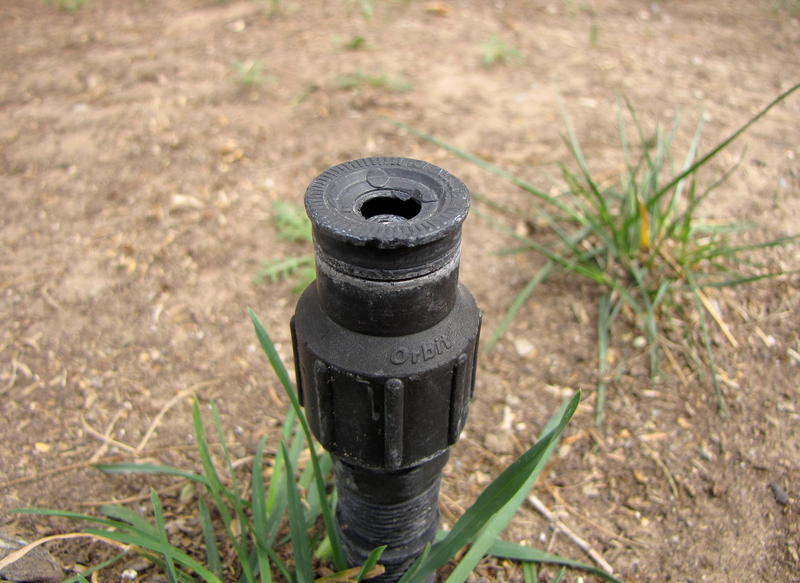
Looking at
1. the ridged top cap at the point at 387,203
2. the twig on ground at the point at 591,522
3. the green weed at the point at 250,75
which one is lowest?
the twig on ground at the point at 591,522

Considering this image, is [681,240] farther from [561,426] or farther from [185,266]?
[185,266]

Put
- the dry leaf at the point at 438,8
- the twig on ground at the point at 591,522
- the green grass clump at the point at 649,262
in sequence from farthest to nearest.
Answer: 1. the dry leaf at the point at 438,8
2. the green grass clump at the point at 649,262
3. the twig on ground at the point at 591,522

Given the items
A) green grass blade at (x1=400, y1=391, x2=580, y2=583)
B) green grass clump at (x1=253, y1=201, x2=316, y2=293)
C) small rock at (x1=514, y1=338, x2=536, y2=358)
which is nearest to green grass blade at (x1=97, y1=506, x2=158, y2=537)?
green grass blade at (x1=400, y1=391, x2=580, y2=583)

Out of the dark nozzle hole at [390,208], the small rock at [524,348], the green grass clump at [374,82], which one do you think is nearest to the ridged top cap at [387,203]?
the dark nozzle hole at [390,208]

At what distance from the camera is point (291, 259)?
2.51 m

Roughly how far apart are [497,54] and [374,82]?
2.46ft

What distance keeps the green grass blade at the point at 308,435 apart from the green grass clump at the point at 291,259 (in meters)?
0.95

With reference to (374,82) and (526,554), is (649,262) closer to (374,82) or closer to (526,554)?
(526,554)

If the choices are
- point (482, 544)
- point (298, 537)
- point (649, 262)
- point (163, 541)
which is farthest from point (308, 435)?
point (649, 262)

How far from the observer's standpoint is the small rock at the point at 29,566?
1.42 meters

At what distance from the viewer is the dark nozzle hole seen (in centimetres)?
119

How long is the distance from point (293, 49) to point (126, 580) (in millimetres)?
3010

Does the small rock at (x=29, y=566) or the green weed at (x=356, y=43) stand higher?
the green weed at (x=356, y=43)

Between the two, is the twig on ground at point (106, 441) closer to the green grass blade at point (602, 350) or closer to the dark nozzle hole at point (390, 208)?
the dark nozzle hole at point (390, 208)
